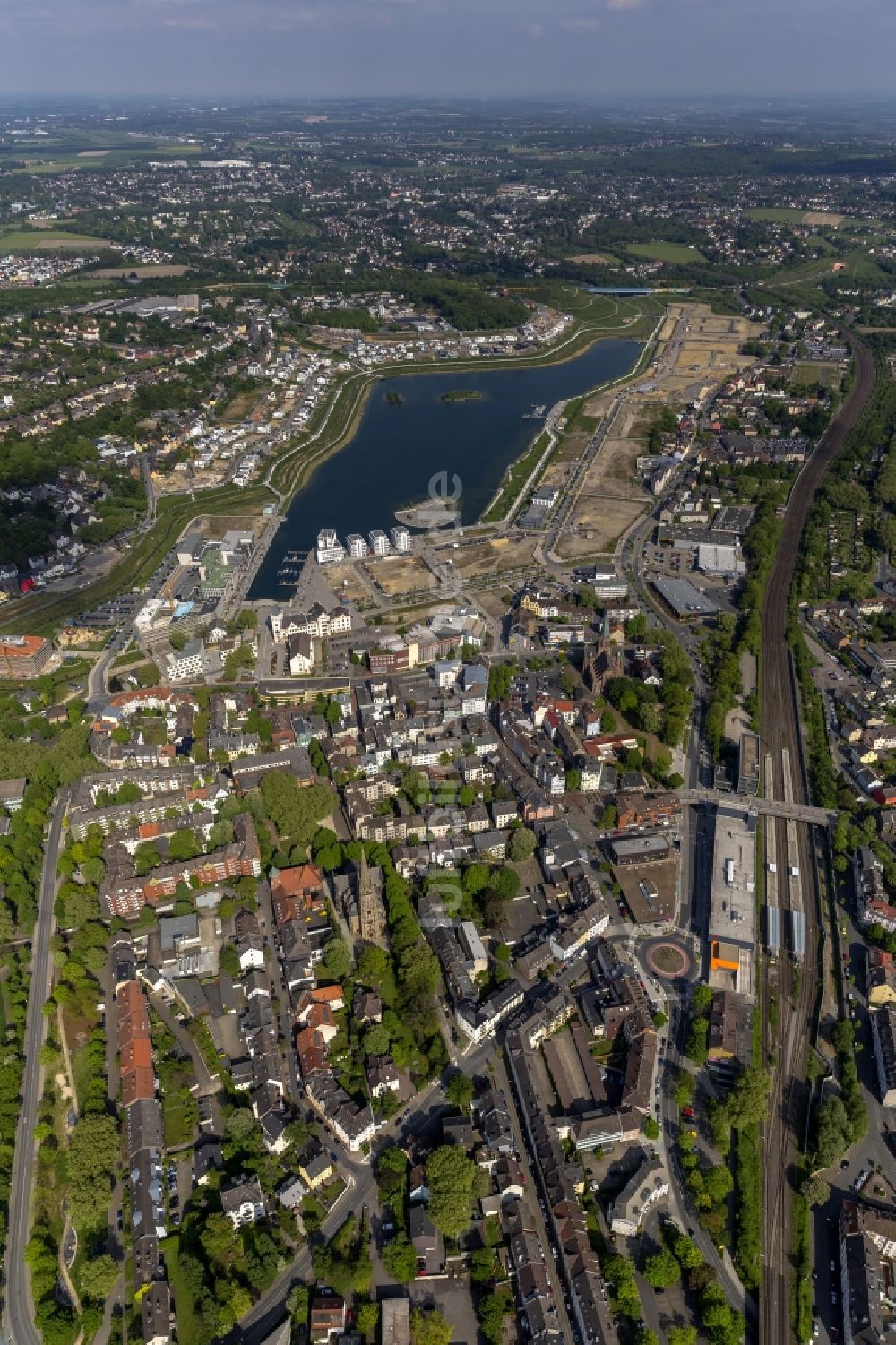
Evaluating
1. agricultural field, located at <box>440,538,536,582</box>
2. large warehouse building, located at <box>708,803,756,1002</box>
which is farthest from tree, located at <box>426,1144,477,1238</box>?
agricultural field, located at <box>440,538,536,582</box>

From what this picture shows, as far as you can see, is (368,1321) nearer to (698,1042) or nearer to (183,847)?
(698,1042)

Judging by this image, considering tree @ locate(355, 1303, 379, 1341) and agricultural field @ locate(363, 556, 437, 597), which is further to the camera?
agricultural field @ locate(363, 556, 437, 597)

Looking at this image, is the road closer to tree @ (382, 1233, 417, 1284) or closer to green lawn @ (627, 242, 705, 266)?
tree @ (382, 1233, 417, 1284)

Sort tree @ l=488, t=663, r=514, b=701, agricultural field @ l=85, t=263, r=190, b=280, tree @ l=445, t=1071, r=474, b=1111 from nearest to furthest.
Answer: tree @ l=445, t=1071, r=474, b=1111 → tree @ l=488, t=663, r=514, b=701 → agricultural field @ l=85, t=263, r=190, b=280

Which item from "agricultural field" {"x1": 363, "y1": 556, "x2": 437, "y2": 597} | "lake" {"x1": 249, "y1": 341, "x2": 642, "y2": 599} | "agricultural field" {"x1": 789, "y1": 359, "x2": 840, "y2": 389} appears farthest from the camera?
"agricultural field" {"x1": 789, "y1": 359, "x2": 840, "y2": 389}

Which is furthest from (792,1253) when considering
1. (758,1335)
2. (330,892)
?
(330,892)

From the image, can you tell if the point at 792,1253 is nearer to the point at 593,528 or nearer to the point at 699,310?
the point at 593,528
